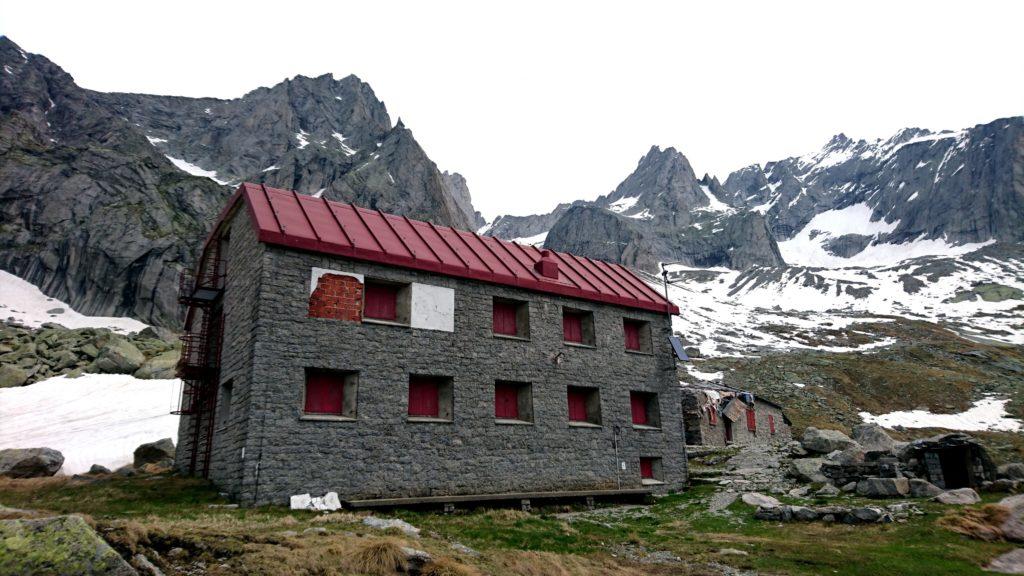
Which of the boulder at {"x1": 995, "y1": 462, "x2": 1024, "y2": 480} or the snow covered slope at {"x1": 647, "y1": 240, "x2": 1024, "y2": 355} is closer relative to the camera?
the boulder at {"x1": 995, "y1": 462, "x2": 1024, "y2": 480}

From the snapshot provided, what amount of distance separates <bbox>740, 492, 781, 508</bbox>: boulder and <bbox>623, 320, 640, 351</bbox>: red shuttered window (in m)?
7.59

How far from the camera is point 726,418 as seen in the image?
4181 cm

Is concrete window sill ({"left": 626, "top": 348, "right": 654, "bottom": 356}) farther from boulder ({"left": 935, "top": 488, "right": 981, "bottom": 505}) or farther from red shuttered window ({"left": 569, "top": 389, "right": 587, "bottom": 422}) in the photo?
boulder ({"left": 935, "top": 488, "right": 981, "bottom": 505})

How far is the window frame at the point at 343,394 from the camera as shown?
18375 millimetres

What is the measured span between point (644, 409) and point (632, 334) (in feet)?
10.5

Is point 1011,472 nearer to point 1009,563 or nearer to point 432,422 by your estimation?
point 1009,563

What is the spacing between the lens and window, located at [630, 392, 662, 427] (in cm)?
2622

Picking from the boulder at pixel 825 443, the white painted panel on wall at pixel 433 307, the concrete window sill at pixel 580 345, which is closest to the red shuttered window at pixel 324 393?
the white painted panel on wall at pixel 433 307

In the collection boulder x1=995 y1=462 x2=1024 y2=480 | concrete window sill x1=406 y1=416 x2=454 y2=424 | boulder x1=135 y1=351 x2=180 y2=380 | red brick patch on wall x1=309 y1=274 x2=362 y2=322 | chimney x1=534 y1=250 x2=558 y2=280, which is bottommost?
boulder x1=995 y1=462 x2=1024 y2=480

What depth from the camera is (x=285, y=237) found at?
18.7 m

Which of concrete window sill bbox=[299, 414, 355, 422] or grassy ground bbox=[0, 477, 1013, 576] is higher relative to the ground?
concrete window sill bbox=[299, 414, 355, 422]

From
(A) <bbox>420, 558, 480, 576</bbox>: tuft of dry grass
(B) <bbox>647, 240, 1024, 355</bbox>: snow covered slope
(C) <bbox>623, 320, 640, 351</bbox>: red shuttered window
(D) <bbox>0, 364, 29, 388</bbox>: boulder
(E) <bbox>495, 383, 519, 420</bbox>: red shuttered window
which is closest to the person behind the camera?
(A) <bbox>420, 558, 480, 576</bbox>: tuft of dry grass

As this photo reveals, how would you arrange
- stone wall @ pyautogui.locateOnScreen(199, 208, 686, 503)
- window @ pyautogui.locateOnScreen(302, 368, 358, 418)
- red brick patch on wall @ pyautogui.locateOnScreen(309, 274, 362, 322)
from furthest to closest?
red brick patch on wall @ pyautogui.locateOnScreen(309, 274, 362, 322)
window @ pyautogui.locateOnScreen(302, 368, 358, 418)
stone wall @ pyautogui.locateOnScreen(199, 208, 686, 503)

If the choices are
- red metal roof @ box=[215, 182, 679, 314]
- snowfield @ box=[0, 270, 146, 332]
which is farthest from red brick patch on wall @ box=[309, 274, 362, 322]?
snowfield @ box=[0, 270, 146, 332]
